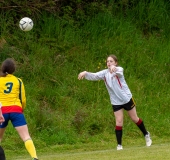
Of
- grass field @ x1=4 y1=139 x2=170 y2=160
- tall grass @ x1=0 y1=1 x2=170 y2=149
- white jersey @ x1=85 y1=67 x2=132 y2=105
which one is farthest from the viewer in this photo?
tall grass @ x1=0 y1=1 x2=170 y2=149

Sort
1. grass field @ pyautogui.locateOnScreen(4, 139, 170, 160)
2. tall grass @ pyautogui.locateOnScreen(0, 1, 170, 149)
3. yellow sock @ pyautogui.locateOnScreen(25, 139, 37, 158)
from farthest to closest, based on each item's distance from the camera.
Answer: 1. tall grass @ pyautogui.locateOnScreen(0, 1, 170, 149)
2. grass field @ pyautogui.locateOnScreen(4, 139, 170, 160)
3. yellow sock @ pyautogui.locateOnScreen(25, 139, 37, 158)

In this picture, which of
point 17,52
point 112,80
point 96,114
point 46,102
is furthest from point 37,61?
point 112,80

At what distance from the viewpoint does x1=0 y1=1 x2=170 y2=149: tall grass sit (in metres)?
14.4

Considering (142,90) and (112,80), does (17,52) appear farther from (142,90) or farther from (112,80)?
(112,80)

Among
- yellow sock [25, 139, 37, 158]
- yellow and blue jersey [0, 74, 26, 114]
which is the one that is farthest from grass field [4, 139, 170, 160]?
yellow and blue jersey [0, 74, 26, 114]

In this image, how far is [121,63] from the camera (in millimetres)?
17297

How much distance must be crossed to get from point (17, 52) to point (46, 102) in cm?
207

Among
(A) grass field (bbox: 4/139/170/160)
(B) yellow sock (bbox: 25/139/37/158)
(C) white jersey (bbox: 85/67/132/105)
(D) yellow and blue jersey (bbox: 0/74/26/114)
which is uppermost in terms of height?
(D) yellow and blue jersey (bbox: 0/74/26/114)

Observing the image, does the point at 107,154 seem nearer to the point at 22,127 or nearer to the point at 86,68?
the point at 22,127

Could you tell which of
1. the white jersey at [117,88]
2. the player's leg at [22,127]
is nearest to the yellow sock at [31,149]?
the player's leg at [22,127]

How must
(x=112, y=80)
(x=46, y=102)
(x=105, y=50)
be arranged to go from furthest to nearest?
1. (x=105, y=50)
2. (x=46, y=102)
3. (x=112, y=80)

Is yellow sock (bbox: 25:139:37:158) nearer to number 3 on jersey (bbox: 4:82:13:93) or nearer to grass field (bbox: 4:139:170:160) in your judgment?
number 3 on jersey (bbox: 4:82:13:93)

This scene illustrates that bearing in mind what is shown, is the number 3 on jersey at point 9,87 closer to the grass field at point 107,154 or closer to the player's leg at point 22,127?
the player's leg at point 22,127

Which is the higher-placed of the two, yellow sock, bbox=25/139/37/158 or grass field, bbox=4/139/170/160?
yellow sock, bbox=25/139/37/158
